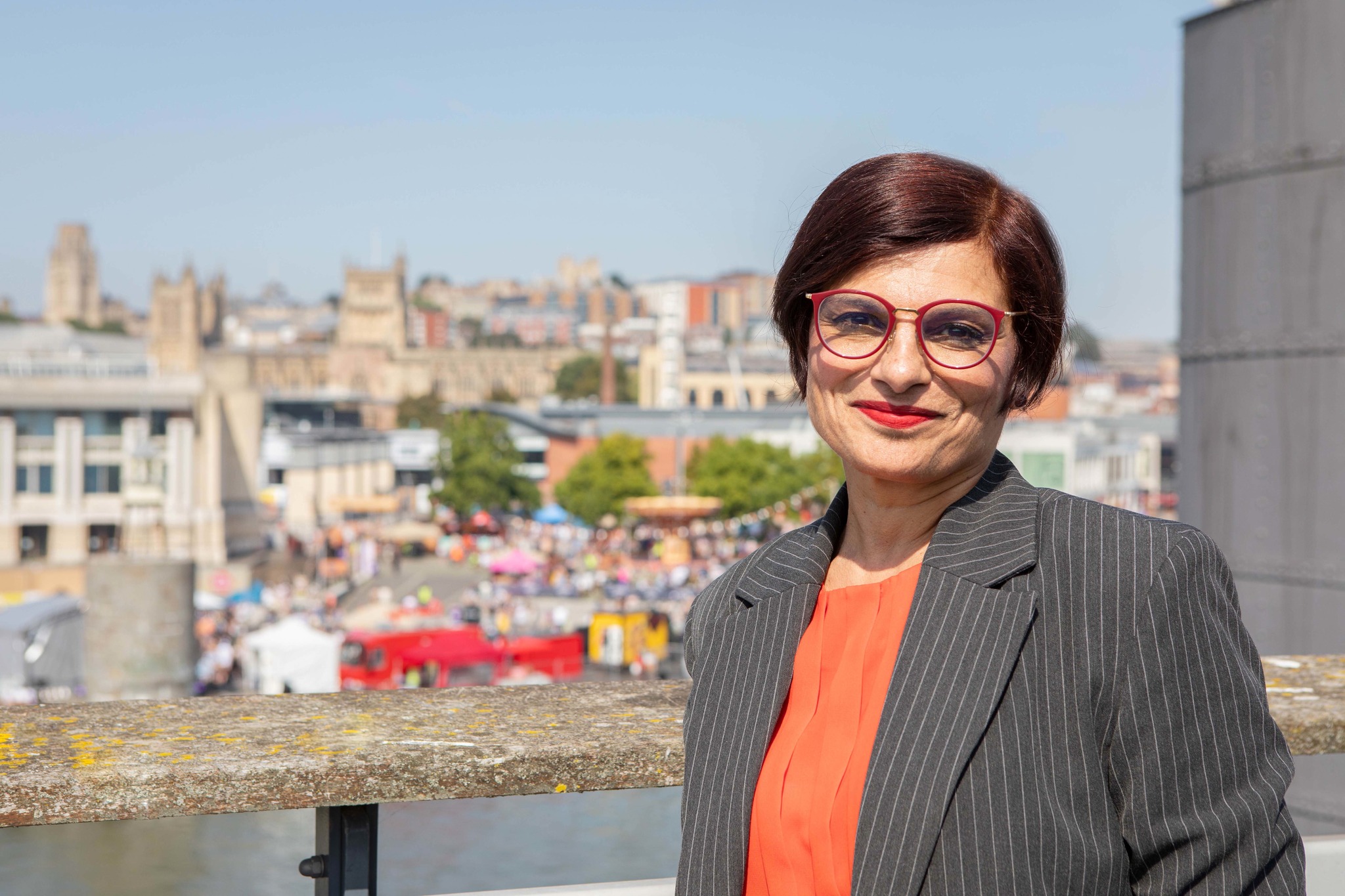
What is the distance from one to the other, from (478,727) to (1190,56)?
5071 millimetres

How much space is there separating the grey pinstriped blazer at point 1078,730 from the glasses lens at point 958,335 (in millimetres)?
164

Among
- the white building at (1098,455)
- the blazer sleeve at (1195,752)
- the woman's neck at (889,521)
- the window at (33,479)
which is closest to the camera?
the blazer sleeve at (1195,752)

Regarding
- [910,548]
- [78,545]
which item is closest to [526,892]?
[910,548]

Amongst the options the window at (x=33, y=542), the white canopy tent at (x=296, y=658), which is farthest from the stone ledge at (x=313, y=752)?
the window at (x=33, y=542)

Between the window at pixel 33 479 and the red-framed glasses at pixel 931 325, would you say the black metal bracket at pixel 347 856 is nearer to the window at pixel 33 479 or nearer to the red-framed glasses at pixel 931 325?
the red-framed glasses at pixel 931 325

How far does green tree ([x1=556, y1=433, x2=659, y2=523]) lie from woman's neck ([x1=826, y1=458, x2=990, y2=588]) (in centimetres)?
5124

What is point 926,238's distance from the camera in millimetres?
1438

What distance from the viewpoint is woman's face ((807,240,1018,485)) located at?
56.7 inches

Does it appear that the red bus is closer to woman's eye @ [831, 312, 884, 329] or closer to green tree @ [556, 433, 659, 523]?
Answer: woman's eye @ [831, 312, 884, 329]

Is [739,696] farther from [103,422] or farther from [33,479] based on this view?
[103,422]

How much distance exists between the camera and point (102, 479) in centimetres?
5441

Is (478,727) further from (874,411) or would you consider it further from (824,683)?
(874,411)

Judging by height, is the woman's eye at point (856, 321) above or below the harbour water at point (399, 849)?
above

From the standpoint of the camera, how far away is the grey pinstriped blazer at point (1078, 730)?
48.9 inches
